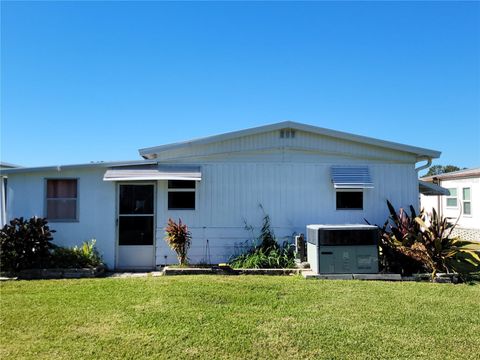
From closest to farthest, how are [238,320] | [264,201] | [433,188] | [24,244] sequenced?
[238,320]
[24,244]
[264,201]
[433,188]

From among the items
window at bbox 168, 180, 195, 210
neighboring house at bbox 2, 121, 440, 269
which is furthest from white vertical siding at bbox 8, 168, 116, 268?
window at bbox 168, 180, 195, 210

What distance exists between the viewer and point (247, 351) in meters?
4.48

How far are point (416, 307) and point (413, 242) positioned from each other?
10.9 ft

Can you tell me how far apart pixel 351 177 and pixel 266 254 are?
302 cm

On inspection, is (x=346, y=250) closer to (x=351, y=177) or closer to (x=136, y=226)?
(x=351, y=177)

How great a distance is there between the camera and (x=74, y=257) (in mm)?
9180

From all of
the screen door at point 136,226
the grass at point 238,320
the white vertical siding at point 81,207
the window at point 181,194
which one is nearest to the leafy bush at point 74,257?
the white vertical siding at point 81,207

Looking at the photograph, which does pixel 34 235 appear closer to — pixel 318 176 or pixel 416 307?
pixel 318 176

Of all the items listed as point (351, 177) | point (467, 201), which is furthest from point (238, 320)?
point (467, 201)

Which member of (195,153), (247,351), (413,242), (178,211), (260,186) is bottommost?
(247,351)

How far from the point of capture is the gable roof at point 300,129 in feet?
33.4

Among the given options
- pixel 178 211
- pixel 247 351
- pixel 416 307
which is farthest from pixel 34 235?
pixel 416 307

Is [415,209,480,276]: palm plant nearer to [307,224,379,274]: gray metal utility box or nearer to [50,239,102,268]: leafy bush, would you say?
[307,224,379,274]: gray metal utility box

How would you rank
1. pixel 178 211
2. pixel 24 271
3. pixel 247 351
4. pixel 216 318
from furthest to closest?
pixel 178 211, pixel 24 271, pixel 216 318, pixel 247 351
